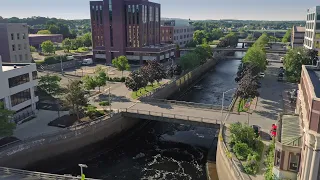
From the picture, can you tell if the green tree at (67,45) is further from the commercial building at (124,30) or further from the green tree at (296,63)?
the green tree at (296,63)

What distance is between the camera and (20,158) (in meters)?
40.7

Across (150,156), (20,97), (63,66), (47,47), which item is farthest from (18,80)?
(47,47)

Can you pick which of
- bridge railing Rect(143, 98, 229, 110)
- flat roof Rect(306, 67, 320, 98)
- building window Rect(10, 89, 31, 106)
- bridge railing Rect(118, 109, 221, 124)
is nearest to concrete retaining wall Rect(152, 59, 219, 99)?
bridge railing Rect(143, 98, 229, 110)

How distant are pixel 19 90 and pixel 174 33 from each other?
10923 cm

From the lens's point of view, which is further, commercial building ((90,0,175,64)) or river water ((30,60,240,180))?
commercial building ((90,0,175,64))

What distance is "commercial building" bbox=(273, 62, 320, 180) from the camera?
28.0m

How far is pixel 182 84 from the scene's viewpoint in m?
87.5

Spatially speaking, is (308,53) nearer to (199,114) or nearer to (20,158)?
(199,114)

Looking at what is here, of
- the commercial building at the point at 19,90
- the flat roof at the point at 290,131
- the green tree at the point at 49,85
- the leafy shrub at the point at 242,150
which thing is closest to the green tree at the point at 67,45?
the commercial building at the point at 19,90

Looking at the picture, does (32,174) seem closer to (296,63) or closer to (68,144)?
(68,144)

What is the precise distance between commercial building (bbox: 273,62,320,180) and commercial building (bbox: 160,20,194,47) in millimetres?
113211

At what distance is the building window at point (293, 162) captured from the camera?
32306 mm

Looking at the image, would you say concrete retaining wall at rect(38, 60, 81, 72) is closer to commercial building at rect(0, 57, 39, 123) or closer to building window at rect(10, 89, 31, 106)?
commercial building at rect(0, 57, 39, 123)

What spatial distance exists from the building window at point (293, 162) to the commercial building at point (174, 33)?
4821 inches
